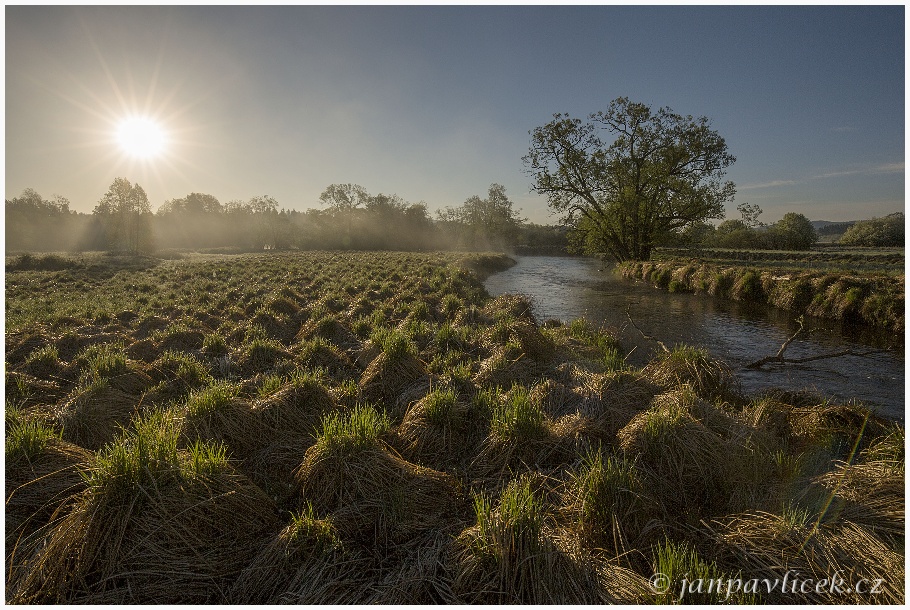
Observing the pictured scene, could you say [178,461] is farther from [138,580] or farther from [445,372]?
[445,372]

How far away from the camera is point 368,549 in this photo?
3527mm

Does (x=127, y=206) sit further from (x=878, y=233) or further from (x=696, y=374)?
(x=878, y=233)

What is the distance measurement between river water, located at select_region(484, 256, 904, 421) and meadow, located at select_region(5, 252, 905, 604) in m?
1.78

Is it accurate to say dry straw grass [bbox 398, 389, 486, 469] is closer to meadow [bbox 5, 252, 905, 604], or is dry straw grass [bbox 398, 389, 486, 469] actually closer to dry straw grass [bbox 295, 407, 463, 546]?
meadow [bbox 5, 252, 905, 604]

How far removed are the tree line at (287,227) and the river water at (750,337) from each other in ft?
183

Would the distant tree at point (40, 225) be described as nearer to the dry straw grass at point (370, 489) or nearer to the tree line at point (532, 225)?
the tree line at point (532, 225)

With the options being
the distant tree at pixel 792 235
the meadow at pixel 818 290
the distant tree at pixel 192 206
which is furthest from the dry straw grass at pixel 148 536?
the distant tree at pixel 192 206

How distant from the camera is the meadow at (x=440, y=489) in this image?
3.02 meters

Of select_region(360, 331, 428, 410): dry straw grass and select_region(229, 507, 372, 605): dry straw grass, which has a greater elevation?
select_region(360, 331, 428, 410): dry straw grass

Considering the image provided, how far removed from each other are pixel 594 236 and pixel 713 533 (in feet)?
120

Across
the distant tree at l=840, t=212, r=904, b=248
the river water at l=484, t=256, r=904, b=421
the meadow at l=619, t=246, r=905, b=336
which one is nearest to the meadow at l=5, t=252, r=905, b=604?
the river water at l=484, t=256, r=904, b=421

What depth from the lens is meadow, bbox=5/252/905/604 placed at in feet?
9.91

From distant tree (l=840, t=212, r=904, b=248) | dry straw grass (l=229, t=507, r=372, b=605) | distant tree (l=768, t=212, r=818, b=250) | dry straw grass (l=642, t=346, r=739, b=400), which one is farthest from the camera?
distant tree (l=768, t=212, r=818, b=250)

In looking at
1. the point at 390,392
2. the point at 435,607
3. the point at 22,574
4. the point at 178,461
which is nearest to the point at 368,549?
the point at 435,607
